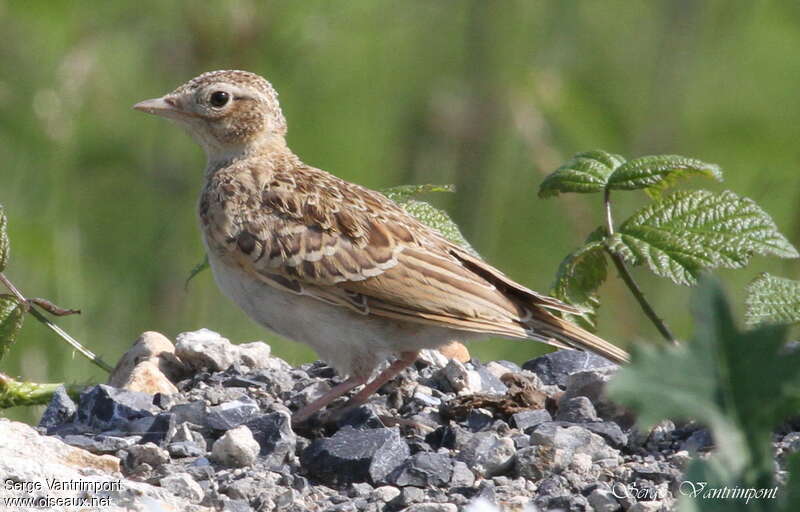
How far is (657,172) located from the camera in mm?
5477

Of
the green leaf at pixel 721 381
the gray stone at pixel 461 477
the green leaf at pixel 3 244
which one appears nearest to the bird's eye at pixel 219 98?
the green leaf at pixel 3 244

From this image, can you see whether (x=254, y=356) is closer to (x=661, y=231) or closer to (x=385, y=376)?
(x=385, y=376)

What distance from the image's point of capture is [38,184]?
29.9ft

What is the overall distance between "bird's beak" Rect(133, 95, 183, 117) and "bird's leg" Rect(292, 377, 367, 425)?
77.7 inches

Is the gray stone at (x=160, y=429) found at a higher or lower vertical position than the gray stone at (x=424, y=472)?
lower

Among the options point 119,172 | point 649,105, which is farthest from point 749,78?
point 119,172

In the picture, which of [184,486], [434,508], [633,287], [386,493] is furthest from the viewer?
[633,287]

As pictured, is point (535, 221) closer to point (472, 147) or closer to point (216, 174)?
point (472, 147)

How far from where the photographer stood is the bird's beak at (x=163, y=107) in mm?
6711

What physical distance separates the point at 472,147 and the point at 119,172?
3.10m

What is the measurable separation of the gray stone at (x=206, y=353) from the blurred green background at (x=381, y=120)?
172 centimetres

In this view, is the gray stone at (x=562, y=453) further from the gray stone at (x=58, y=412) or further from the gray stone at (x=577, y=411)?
the gray stone at (x=58, y=412)

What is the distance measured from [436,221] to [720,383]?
3.90 m

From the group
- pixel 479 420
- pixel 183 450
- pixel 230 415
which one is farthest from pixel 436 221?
pixel 183 450
